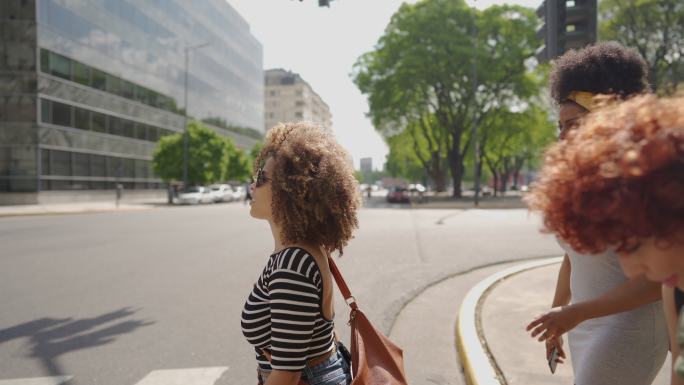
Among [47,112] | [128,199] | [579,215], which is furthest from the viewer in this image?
[128,199]

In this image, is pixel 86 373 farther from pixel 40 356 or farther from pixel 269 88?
pixel 269 88

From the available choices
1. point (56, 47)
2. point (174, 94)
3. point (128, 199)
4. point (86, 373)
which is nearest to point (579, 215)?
point (86, 373)

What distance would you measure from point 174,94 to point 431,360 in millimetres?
50832

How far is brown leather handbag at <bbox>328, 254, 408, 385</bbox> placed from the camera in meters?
1.66

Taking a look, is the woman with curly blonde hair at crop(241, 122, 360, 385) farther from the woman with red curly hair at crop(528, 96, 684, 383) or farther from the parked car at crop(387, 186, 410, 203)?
the parked car at crop(387, 186, 410, 203)

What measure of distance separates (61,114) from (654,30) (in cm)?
3619

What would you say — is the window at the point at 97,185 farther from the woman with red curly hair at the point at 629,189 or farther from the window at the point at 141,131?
the woman with red curly hair at the point at 629,189

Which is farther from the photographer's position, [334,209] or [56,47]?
[56,47]

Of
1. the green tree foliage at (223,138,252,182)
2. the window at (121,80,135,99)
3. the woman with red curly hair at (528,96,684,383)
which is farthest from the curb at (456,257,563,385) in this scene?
the green tree foliage at (223,138,252,182)

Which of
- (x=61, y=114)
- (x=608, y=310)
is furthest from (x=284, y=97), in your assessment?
(x=608, y=310)

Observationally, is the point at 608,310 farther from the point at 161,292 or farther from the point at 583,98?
the point at 161,292

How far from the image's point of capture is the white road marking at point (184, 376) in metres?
3.71

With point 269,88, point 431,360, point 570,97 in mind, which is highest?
point 269,88

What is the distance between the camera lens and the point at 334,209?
1742 millimetres
